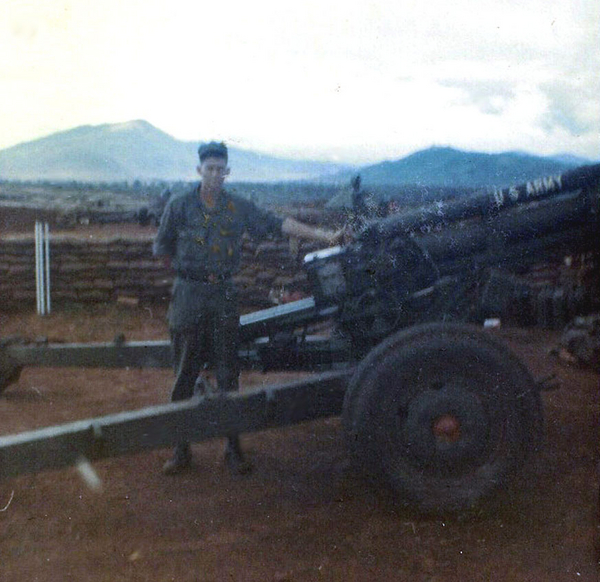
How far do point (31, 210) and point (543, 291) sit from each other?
9.46 meters

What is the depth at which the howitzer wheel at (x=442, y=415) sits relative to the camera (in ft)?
10.6

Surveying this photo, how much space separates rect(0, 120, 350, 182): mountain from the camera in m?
4.18

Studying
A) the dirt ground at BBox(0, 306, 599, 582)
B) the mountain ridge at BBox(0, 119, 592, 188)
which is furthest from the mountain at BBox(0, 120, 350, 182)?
the dirt ground at BBox(0, 306, 599, 582)

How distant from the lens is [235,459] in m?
4.09

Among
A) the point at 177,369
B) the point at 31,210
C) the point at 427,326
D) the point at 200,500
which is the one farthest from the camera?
the point at 31,210

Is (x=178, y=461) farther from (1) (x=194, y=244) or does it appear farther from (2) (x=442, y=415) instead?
(2) (x=442, y=415)

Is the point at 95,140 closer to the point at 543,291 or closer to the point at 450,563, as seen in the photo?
the point at 450,563

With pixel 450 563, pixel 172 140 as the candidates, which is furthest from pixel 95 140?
pixel 450 563

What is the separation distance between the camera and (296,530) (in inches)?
131

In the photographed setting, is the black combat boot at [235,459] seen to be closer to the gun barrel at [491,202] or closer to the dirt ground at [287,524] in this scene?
the dirt ground at [287,524]

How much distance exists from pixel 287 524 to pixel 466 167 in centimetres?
222

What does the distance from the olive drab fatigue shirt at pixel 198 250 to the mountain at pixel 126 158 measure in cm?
22

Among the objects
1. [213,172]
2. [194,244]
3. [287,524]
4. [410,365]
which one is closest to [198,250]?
[194,244]

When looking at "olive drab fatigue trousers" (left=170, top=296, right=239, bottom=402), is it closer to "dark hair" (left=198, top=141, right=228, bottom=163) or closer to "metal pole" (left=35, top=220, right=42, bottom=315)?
"dark hair" (left=198, top=141, right=228, bottom=163)
